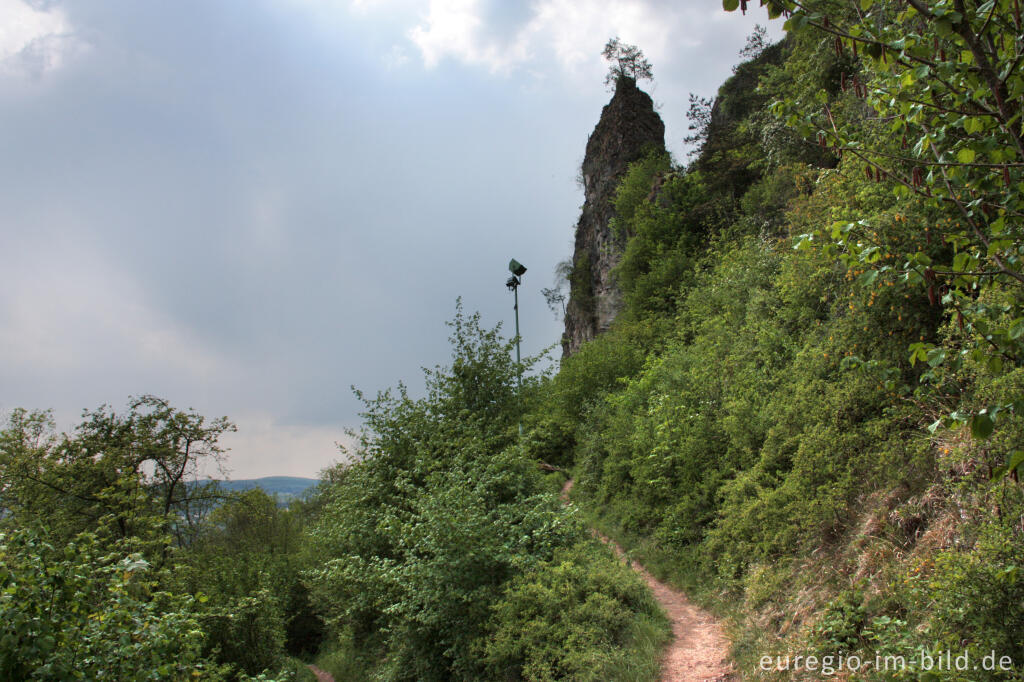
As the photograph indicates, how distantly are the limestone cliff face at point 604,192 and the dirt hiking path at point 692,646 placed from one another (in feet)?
65.2

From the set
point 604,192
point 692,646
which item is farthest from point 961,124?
point 604,192

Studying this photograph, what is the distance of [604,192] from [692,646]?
89.4 ft

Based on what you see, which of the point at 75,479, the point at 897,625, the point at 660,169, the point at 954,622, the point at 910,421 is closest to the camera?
the point at 954,622

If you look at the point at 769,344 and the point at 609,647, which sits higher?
the point at 769,344

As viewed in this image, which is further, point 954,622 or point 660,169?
point 660,169

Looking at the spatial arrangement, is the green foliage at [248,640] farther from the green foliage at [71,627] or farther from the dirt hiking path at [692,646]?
the dirt hiking path at [692,646]

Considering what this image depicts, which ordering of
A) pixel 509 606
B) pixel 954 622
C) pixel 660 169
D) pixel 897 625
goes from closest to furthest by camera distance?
pixel 954 622 → pixel 897 625 → pixel 509 606 → pixel 660 169

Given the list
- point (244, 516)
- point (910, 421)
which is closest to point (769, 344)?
point (910, 421)

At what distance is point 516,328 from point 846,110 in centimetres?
1104

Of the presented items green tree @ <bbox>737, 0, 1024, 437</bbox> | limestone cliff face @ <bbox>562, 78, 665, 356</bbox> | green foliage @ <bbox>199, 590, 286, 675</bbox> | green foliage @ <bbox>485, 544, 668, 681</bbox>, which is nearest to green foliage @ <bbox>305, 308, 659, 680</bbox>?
green foliage @ <bbox>485, 544, 668, 681</bbox>

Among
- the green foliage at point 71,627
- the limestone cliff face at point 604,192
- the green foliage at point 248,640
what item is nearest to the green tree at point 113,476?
the green foliage at point 248,640

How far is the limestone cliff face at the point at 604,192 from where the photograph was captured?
93.8 feet

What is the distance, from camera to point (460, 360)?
16.6 m

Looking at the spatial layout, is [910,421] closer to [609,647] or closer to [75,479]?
[609,647]
